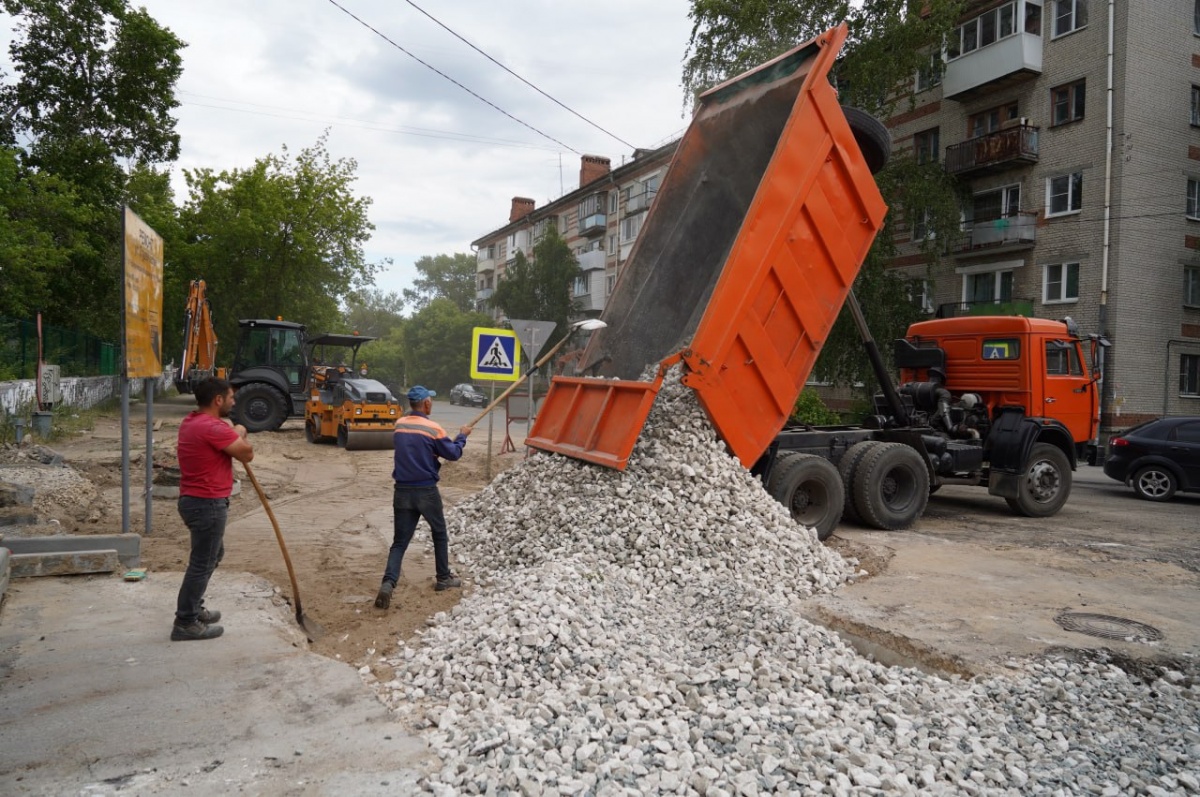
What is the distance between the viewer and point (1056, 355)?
34.5ft

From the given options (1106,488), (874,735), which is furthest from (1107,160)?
(874,735)

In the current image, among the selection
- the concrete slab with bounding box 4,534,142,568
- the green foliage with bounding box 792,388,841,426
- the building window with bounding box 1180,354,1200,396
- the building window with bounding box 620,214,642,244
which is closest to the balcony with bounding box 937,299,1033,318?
the building window with bounding box 1180,354,1200,396

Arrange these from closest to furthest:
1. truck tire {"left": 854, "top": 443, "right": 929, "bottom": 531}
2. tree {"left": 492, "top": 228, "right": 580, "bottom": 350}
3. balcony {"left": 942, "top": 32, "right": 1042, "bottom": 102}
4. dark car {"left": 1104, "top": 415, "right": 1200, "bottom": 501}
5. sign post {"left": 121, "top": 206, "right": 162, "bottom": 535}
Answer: sign post {"left": 121, "top": 206, "right": 162, "bottom": 535}, truck tire {"left": 854, "top": 443, "right": 929, "bottom": 531}, dark car {"left": 1104, "top": 415, "right": 1200, "bottom": 501}, balcony {"left": 942, "top": 32, "right": 1042, "bottom": 102}, tree {"left": 492, "top": 228, "right": 580, "bottom": 350}

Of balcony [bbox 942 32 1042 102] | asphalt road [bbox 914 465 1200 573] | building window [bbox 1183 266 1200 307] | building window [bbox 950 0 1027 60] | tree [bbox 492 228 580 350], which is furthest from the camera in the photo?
tree [bbox 492 228 580 350]

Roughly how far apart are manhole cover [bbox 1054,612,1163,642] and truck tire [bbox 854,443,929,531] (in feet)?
10.1

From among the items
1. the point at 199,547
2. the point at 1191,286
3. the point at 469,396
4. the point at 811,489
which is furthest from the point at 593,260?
the point at 199,547

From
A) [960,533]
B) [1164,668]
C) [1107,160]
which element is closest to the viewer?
[1164,668]

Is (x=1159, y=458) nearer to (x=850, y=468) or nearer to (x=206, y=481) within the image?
(x=850, y=468)

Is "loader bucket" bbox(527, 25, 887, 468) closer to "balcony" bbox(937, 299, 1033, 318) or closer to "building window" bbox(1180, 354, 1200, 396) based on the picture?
"balcony" bbox(937, 299, 1033, 318)

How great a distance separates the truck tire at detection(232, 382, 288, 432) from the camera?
1795 centimetres

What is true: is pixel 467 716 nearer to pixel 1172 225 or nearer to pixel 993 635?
pixel 993 635

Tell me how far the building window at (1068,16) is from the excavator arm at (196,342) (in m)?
23.5

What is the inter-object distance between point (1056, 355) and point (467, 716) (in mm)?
9703

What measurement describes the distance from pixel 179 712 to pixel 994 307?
23956 millimetres
